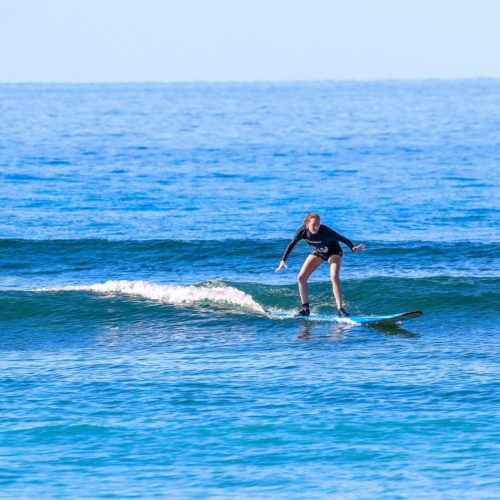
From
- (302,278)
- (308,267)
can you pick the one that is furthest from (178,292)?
(308,267)

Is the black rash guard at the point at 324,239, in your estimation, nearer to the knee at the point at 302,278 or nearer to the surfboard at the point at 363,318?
the knee at the point at 302,278

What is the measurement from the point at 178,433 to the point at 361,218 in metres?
23.0

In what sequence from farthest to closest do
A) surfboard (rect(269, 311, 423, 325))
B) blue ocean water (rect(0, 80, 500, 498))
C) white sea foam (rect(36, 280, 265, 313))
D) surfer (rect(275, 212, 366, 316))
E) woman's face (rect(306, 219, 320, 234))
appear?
white sea foam (rect(36, 280, 265, 313)), surfboard (rect(269, 311, 423, 325)), surfer (rect(275, 212, 366, 316)), woman's face (rect(306, 219, 320, 234)), blue ocean water (rect(0, 80, 500, 498))

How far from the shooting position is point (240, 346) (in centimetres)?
1778

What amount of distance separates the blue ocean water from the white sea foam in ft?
0.22

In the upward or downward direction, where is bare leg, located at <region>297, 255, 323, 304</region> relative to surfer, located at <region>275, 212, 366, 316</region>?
downward

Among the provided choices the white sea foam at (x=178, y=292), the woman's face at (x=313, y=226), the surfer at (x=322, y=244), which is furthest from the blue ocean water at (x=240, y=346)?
the woman's face at (x=313, y=226)

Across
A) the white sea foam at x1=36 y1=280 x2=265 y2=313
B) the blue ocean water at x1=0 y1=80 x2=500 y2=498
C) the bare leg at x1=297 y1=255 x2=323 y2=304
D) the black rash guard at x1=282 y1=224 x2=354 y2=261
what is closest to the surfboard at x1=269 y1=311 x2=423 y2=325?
the blue ocean water at x1=0 y1=80 x2=500 y2=498

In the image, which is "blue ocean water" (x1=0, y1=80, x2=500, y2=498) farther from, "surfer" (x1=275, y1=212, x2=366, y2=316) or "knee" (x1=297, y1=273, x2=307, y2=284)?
"surfer" (x1=275, y1=212, x2=366, y2=316)

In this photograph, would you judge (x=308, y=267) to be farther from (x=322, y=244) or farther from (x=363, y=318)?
(x=363, y=318)

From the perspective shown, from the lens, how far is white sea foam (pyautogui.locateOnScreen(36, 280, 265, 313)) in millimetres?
21547

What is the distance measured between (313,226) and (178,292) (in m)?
5.36

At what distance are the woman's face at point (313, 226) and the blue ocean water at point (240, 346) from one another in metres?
1.88

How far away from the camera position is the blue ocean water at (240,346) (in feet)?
39.7
